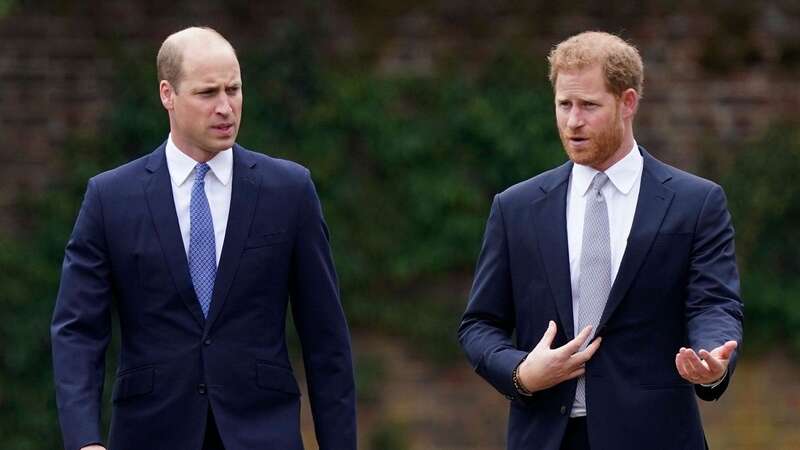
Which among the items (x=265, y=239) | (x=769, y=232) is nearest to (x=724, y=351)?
(x=265, y=239)

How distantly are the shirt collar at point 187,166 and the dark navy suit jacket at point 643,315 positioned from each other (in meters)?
0.97

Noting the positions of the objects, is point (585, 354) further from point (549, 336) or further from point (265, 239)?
point (265, 239)

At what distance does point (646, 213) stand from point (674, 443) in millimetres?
680

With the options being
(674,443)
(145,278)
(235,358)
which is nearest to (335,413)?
(235,358)

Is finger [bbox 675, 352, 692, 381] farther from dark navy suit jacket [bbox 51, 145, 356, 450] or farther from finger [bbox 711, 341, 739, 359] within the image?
dark navy suit jacket [bbox 51, 145, 356, 450]

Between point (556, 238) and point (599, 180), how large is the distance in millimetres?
221

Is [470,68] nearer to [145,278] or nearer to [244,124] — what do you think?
[244,124]

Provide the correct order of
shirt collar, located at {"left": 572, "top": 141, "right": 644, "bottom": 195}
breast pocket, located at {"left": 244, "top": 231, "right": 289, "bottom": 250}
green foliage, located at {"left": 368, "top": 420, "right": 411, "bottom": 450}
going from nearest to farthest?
shirt collar, located at {"left": 572, "top": 141, "right": 644, "bottom": 195} < breast pocket, located at {"left": 244, "top": 231, "right": 289, "bottom": 250} < green foliage, located at {"left": 368, "top": 420, "right": 411, "bottom": 450}

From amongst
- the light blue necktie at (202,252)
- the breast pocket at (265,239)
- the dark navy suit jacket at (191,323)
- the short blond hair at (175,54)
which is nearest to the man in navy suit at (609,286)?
the dark navy suit jacket at (191,323)

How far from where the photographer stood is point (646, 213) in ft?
16.8

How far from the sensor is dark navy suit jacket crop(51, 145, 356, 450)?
5.21 m

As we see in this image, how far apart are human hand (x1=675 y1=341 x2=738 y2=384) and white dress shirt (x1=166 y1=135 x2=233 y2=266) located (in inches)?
58.6

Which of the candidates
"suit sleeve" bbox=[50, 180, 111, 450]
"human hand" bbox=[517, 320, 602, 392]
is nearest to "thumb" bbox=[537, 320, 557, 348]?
"human hand" bbox=[517, 320, 602, 392]

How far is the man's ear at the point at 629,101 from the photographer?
5.16 m
